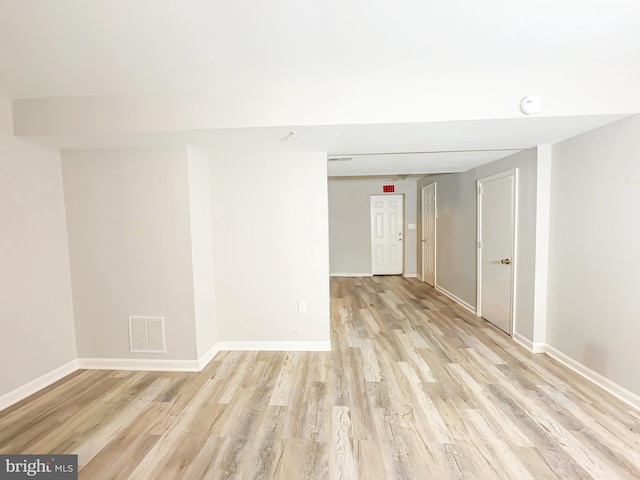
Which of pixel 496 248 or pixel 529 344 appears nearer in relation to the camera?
pixel 529 344

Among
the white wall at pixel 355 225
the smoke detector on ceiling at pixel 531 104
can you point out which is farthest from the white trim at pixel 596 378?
the white wall at pixel 355 225

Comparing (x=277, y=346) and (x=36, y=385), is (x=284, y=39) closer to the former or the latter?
(x=277, y=346)

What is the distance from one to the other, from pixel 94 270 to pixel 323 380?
2.40 m

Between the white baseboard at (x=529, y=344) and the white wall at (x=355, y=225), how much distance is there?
3663mm

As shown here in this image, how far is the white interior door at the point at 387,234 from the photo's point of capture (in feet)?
22.3

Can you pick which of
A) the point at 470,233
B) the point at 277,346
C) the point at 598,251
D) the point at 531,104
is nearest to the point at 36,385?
the point at 277,346

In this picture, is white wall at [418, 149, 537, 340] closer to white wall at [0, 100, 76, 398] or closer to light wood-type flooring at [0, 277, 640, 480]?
light wood-type flooring at [0, 277, 640, 480]

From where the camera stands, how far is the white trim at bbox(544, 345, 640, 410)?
6.72 ft

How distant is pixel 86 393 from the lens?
2.35 meters

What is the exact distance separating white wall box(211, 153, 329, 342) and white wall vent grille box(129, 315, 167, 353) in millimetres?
572

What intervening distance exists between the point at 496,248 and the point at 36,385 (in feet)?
15.9

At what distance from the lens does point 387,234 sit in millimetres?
6848

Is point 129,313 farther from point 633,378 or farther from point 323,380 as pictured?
point 633,378

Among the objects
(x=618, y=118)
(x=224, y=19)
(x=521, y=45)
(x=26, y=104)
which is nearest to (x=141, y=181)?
(x=26, y=104)
